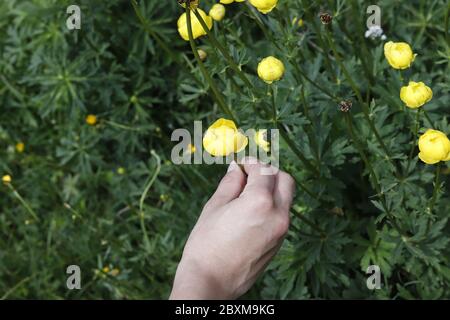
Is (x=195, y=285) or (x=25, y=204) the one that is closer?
(x=195, y=285)

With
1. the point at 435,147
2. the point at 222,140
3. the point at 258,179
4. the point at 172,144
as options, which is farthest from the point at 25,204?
the point at 435,147

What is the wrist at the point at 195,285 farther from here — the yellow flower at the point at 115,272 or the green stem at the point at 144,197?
the yellow flower at the point at 115,272

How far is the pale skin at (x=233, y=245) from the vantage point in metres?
1.04

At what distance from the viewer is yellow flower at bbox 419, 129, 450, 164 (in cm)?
128

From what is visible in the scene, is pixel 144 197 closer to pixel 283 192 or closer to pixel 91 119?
pixel 91 119

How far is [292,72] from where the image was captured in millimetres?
1797

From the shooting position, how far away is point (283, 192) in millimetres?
1149

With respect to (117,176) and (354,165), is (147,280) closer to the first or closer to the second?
(117,176)

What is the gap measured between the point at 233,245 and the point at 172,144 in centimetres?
125

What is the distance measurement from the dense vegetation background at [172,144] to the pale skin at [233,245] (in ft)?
1.48

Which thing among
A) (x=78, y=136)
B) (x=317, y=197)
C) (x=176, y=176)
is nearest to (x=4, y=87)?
(x=78, y=136)

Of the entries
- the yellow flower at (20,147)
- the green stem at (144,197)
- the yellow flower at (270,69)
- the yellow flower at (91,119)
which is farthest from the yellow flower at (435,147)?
the yellow flower at (20,147)

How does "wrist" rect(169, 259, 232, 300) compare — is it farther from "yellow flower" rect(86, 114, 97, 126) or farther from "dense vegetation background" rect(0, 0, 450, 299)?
"yellow flower" rect(86, 114, 97, 126)

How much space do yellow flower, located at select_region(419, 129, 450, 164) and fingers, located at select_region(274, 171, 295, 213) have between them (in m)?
0.31
